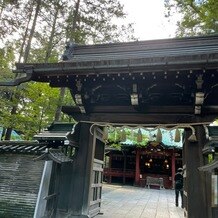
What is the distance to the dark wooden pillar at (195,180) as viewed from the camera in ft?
18.2

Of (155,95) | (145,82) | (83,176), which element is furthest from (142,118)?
(83,176)

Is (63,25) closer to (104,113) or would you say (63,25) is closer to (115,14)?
(115,14)

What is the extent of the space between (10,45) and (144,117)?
464 inches

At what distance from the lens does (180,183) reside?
11.9 meters

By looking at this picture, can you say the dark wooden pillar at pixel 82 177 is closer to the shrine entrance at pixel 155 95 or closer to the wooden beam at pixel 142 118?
the shrine entrance at pixel 155 95

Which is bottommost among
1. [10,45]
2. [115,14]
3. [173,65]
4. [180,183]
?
[180,183]

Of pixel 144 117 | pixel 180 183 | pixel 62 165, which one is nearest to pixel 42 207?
pixel 62 165

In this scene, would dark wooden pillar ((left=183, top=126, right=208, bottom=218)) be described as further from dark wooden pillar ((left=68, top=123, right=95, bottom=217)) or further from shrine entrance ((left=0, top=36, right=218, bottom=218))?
dark wooden pillar ((left=68, top=123, right=95, bottom=217))

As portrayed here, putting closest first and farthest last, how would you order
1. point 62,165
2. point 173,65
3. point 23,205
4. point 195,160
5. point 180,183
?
1. point 173,65
2. point 195,160
3. point 23,205
4. point 62,165
5. point 180,183

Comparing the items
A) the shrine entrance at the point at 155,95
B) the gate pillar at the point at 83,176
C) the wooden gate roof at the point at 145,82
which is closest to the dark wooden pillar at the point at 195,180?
the shrine entrance at the point at 155,95

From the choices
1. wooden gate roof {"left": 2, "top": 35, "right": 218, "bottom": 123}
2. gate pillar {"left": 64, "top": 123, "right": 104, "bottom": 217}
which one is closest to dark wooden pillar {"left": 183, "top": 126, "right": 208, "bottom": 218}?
wooden gate roof {"left": 2, "top": 35, "right": 218, "bottom": 123}

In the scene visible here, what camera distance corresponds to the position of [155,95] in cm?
645

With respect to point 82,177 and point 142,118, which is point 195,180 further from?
point 82,177

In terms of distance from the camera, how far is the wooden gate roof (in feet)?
17.5
